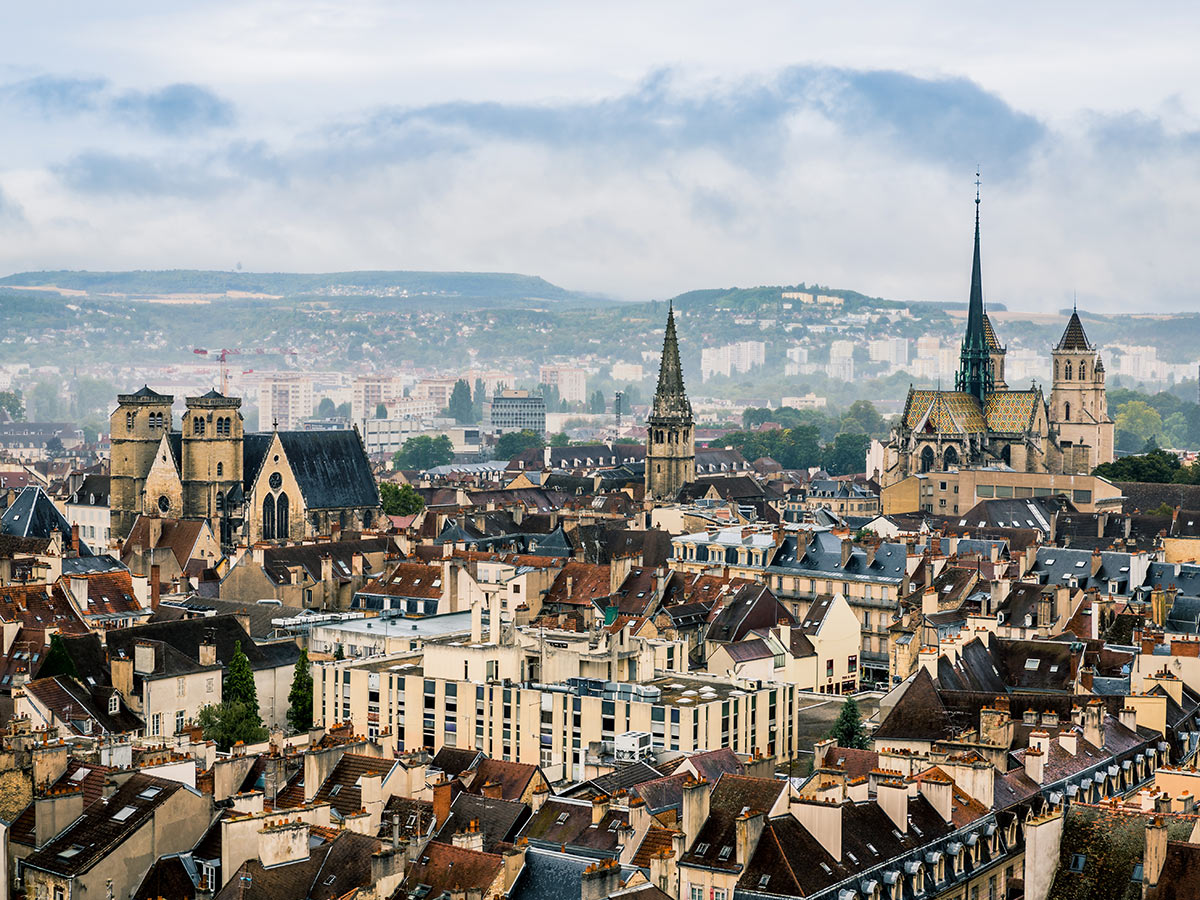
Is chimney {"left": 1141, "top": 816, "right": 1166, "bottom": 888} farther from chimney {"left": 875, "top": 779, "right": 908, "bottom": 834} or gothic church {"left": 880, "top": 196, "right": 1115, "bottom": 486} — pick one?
gothic church {"left": 880, "top": 196, "right": 1115, "bottom": 486}

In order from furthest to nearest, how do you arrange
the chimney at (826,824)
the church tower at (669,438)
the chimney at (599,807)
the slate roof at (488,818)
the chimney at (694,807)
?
1. the church tower at (669,438)
2. the chimney at (599,807)
3. the slate roof at (488,818)
4. the chimney at (694,807)
5. the chimney at (826,824)

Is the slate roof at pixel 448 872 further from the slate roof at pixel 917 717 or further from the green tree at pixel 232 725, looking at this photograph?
the green tree at pixel 232 725

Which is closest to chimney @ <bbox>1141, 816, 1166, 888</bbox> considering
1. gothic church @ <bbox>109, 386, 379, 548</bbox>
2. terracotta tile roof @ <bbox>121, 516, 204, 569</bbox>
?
terracotta tile roof @ <bbox>121, 516, 204, 569</bbox>

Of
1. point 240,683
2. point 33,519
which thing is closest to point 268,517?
point 33,519

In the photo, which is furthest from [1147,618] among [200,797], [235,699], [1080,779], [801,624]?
[200,797]

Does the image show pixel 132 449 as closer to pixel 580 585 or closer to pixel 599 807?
pixel 580 585

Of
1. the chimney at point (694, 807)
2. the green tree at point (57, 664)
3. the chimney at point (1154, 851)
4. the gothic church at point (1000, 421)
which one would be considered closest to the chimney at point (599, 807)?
the chimney at point (694, 807)
